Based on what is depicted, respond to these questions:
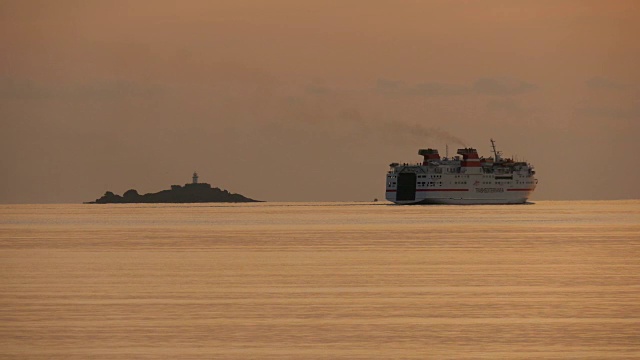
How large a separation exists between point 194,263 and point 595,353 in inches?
1075

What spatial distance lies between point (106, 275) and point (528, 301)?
15.8m

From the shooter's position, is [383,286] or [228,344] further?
[383,286]

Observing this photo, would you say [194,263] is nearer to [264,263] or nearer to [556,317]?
[264,263]

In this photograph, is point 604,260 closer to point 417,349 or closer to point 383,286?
point 383,286

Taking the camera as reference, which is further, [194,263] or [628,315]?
[194,263]

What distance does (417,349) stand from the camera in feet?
81.1

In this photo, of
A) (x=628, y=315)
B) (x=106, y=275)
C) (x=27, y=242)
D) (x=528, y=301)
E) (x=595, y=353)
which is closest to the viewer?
(x=595, y=353)

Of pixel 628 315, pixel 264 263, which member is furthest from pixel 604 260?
pixel 628 315

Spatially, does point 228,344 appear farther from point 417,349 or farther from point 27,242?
point 27,242

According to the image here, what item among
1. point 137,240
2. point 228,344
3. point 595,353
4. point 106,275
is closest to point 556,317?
point 595,353

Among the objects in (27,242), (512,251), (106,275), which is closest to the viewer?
(106,275)

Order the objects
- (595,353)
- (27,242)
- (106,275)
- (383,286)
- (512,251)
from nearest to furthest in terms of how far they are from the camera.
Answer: (595,353), (383,286), (106,275), (512,251), (27,242)

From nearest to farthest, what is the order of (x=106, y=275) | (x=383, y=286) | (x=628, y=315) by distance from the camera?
(x=628, y=315) → (x=383, y=286) → (x=106, y=275)

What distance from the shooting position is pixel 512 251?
57.6m
